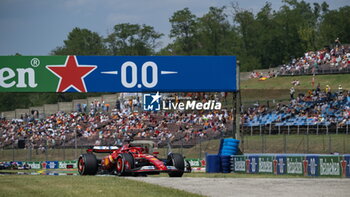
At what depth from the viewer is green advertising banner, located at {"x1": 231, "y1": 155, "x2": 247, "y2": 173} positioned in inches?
1239

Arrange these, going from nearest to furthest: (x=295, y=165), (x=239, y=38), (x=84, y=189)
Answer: (x=84, y=189), (x=295, y=165), (x=239, y=38)

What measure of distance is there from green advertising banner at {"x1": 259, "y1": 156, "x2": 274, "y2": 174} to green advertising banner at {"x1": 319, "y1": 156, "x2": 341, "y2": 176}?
3457mm

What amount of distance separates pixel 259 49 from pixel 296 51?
519 cm

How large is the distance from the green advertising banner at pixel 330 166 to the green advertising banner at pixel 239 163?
17.9 feet

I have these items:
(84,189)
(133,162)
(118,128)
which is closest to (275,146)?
(118,128)

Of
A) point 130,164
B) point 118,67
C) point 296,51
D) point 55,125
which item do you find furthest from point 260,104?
point 296,51

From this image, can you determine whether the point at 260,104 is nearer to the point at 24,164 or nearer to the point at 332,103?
the point at 332,103

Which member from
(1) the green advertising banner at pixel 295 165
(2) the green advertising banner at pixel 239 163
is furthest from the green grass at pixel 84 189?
(2) the green advertising banner at pixel 239 163

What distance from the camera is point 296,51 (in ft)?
305

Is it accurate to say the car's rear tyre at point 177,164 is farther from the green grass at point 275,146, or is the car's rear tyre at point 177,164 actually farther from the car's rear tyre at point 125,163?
the green grass at point 275,146

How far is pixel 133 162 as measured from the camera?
25.0m

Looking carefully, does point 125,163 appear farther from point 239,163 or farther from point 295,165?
point 239,163

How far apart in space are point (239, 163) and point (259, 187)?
1297 cm

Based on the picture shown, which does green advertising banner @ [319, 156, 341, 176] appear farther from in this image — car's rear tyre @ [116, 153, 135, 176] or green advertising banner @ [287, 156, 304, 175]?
car's rear tyre @ [116, 153, 135, 176]
